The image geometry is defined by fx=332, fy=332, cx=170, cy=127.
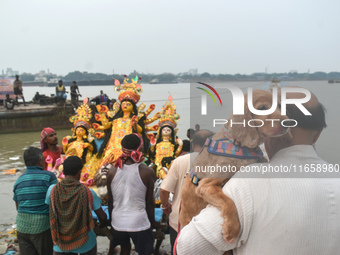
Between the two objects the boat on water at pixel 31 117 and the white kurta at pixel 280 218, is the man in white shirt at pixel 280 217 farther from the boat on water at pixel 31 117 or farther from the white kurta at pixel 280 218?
the boat on water at pixel 31 117

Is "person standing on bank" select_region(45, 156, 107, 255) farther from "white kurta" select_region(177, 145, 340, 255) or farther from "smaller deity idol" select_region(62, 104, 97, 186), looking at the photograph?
"smaller deity idol" select_region(62, 104, 97, 186)

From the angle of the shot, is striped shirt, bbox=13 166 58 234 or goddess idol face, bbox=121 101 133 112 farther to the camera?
goddess idol face, bbox=121 101 133 112

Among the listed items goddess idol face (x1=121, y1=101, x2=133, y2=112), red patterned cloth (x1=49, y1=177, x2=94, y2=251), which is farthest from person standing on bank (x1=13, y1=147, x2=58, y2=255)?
goddess idol face (x1=121, y1=101, x2=133, y2=112)

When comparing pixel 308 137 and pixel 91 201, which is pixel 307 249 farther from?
pixel 91 201

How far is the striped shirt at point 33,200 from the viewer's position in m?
3.31

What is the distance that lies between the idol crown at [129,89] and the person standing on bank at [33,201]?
9.45 ft

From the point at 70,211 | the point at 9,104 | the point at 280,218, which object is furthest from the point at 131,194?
the point at 9,104

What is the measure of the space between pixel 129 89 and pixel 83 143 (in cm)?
130

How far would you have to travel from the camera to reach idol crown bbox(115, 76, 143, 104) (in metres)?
6.09

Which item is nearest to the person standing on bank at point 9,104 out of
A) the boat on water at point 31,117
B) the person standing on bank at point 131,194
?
the boat on water at point 31,117

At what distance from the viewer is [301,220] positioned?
1379 millimetres

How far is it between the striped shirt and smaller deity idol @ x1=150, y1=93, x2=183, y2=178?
7.52ft

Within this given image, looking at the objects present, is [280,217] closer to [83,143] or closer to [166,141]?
[166,141]

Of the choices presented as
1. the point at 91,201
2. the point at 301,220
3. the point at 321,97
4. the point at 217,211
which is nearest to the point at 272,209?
the point at 301,220
